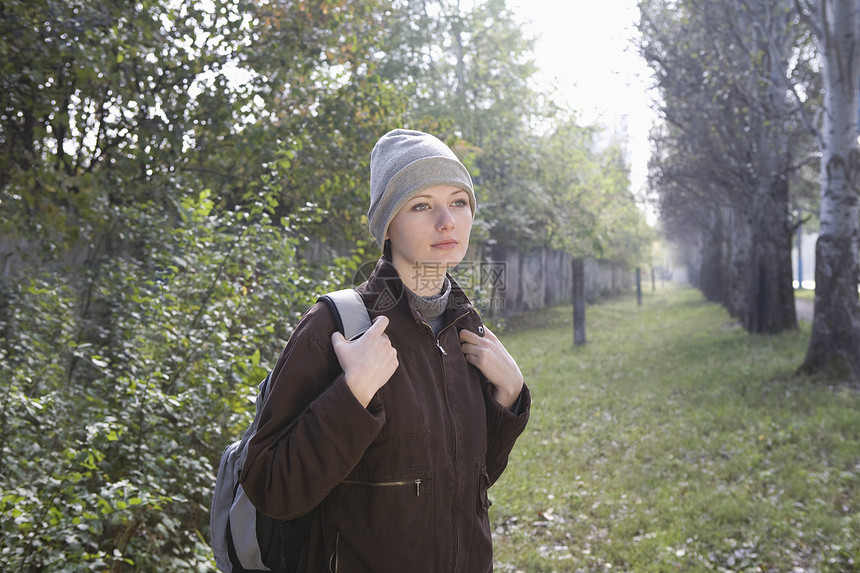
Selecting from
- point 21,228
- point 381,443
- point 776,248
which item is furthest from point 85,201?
point 776,248

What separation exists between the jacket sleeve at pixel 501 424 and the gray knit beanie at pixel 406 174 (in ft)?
1.90

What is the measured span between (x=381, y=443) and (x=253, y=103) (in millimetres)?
5447

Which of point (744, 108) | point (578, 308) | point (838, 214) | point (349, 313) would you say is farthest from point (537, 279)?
point (349, 313)

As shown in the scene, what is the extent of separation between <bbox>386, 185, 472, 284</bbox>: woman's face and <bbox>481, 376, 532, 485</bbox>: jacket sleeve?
0.41 m

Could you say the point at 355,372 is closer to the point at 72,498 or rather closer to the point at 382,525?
the point at 382,525

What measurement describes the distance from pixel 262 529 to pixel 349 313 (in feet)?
2.04

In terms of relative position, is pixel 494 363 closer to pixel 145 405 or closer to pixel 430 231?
pixel 430 231

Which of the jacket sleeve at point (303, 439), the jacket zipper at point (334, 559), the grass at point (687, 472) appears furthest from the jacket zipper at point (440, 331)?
the grass at point (687, 472)

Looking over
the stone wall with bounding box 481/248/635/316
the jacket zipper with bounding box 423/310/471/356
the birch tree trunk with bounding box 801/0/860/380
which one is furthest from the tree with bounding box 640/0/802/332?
the jacket zipper with bounding box 423/310/471/356

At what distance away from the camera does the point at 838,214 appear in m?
9.65

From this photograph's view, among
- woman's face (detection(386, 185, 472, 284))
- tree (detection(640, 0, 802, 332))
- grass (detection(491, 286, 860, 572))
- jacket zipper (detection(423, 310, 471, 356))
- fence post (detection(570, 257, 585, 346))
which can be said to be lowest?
grass (detection(491, 286, 860, 572))

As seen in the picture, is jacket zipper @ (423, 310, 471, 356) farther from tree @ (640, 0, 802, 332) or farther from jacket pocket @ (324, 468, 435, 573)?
tree @ (640, 0, 802, 332)

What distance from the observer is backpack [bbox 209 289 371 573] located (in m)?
1.79

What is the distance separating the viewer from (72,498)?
3.12 m
